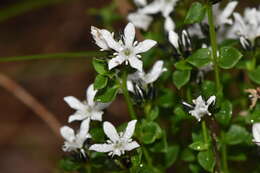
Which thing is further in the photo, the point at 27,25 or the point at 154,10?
the point at 27,25

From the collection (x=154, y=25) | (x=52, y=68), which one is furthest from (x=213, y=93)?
(x=52, y=68)

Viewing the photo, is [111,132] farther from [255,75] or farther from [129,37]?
[255,75]

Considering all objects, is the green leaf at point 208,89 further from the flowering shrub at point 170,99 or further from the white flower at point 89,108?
the white flower at point 89,108

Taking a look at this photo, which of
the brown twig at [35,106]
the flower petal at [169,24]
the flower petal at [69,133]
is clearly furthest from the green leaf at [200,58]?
the brown twig at [35,106]

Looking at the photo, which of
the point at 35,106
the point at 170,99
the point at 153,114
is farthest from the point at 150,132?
the point at 35,106

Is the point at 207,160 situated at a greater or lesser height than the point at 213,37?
lesser

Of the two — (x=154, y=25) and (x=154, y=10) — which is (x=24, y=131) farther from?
(x=154, y=10)
